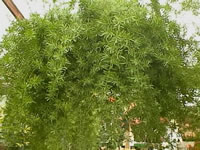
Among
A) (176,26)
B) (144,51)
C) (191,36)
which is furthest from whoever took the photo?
(191,36)

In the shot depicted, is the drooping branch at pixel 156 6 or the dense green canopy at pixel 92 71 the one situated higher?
the drooping branch at pixel 156 6

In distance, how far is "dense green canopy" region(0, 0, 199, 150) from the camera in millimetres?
1313

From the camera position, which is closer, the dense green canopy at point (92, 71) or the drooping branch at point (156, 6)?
the dense green canopy at point (92, 71)

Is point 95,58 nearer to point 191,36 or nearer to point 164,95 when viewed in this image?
point 164,95

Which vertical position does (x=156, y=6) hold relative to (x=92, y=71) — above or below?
above

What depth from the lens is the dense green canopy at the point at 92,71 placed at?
4.31ft

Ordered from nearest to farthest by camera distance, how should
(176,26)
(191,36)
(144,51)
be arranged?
(144,51) → (176,26) → (191,36)

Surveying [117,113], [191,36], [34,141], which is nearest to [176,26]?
[191,36]

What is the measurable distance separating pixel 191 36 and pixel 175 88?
266 millimetres

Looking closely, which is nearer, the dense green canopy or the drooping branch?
the dense green canopy

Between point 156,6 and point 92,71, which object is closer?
point 92,71

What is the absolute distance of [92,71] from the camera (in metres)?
1.33

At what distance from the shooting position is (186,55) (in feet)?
5.16

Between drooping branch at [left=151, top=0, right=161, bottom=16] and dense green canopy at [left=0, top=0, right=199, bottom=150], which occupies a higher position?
drooping branch at [left=151, top=0, right=161, bottom=16]
